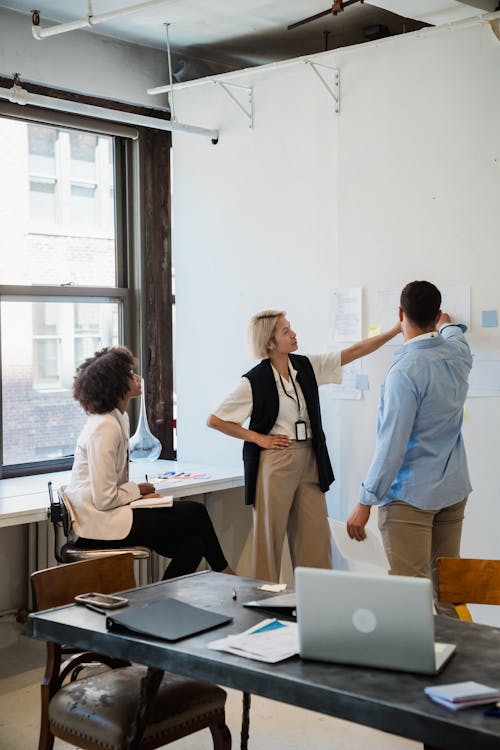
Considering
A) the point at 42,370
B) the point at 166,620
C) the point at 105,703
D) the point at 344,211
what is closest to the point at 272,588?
the point at 166,620

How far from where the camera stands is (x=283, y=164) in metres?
5.09

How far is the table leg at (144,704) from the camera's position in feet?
7.79

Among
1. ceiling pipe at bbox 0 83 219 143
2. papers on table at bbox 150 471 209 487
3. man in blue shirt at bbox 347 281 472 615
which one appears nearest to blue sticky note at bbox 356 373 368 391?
papers on table at bbox 150 471 209 487

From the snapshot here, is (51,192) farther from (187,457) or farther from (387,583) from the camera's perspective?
(387,583)

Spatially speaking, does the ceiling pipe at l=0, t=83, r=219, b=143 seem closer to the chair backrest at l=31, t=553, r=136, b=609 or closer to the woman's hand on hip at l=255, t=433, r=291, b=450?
the woman's hand on hip at l=255, t=433, r=291, b=450

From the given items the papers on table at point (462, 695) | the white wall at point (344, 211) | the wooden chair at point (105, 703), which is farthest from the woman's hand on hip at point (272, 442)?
the papers on table at point (462, 695)

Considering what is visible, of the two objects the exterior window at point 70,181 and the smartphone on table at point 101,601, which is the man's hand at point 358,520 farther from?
the exterior window at point 70,181

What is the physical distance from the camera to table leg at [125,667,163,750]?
2373 millimetres

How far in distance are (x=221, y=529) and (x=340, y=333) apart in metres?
1.33

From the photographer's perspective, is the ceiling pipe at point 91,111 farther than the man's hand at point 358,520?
Yes

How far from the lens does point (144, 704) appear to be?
7.84 feet

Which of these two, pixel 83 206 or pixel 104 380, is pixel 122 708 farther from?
pixel 83 206

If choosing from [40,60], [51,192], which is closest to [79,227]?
[51,192]

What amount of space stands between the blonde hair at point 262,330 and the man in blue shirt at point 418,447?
1.02 metres
